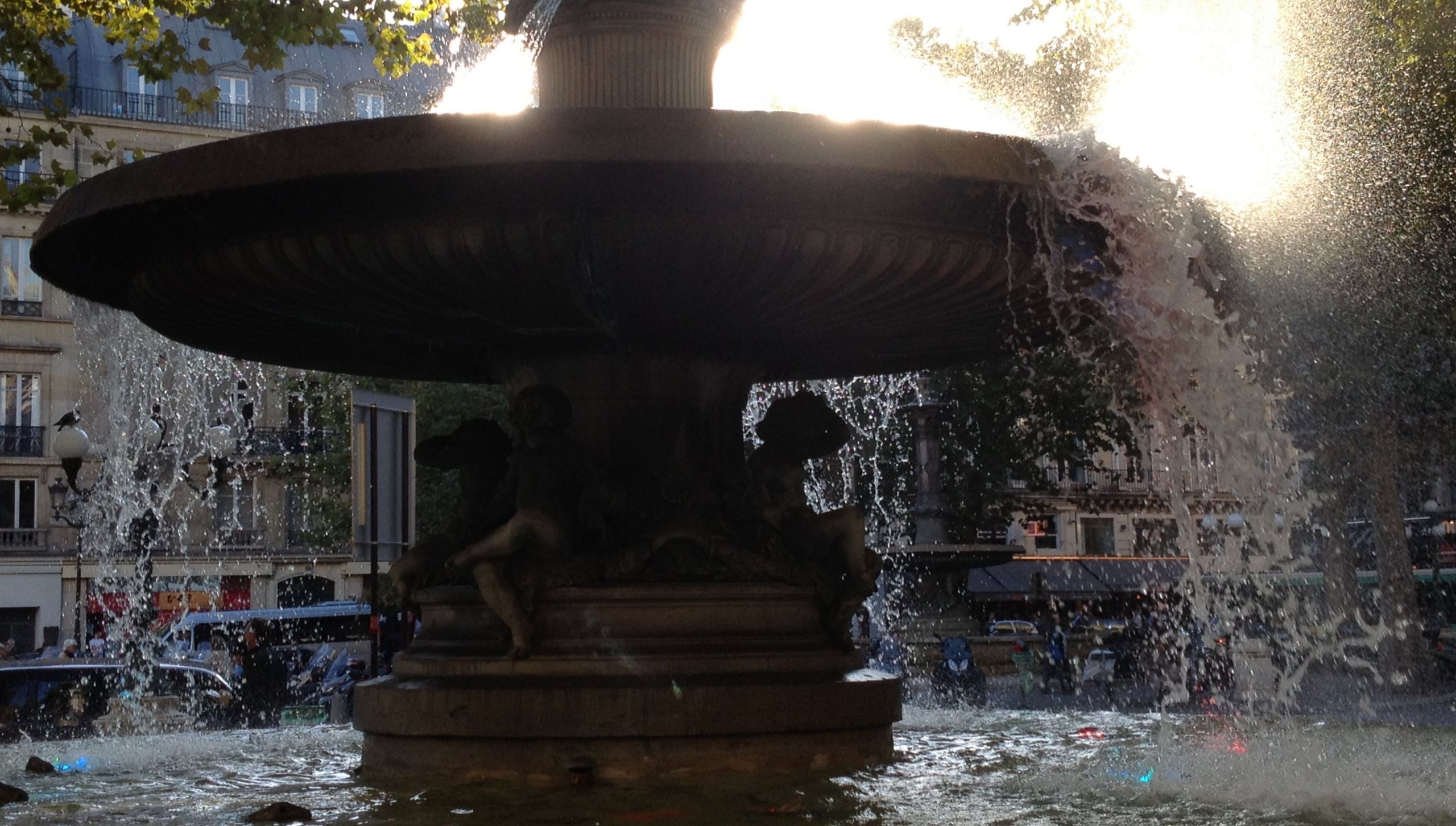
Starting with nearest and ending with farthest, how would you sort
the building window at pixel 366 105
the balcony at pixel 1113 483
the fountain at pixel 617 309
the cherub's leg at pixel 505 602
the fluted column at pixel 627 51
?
the fountain at pixel 617 309, the cherub's leg at pixel 505 602, the fluted column at pixel 627 51, the balcony at pixel 1113 483, the building window at pixel 366 105


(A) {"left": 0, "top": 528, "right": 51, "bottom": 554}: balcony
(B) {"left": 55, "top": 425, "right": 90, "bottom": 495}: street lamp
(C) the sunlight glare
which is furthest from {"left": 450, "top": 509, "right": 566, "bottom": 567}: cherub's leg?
(A) {"left": 0, "top": 528, "right": 51, "bottom": 554}: balcony

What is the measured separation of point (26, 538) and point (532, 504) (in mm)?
40762

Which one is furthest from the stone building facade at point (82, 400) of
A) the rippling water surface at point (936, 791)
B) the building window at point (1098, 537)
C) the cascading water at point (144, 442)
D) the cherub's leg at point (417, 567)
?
the cherub's leg at point (417, 567)

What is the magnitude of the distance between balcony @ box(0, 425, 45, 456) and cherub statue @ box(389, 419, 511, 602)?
39579 mm

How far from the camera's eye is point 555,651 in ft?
19.6

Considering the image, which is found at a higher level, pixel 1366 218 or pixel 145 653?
pixel 1366 218

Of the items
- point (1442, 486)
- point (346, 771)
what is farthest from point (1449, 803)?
point (1442, 486)

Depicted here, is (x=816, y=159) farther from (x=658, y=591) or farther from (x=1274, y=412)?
(x=1274, y=412)

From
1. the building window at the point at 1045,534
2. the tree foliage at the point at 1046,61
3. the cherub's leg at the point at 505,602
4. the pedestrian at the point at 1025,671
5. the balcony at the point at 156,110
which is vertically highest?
the balcony at the point at 156,110

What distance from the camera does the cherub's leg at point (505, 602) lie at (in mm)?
5918

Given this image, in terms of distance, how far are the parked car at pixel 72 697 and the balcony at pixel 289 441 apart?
19206mm

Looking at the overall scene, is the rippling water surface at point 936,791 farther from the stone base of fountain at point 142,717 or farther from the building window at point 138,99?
the building window at point 138,99

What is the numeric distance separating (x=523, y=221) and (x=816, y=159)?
1016mm

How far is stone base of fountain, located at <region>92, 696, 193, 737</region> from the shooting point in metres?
13.3
